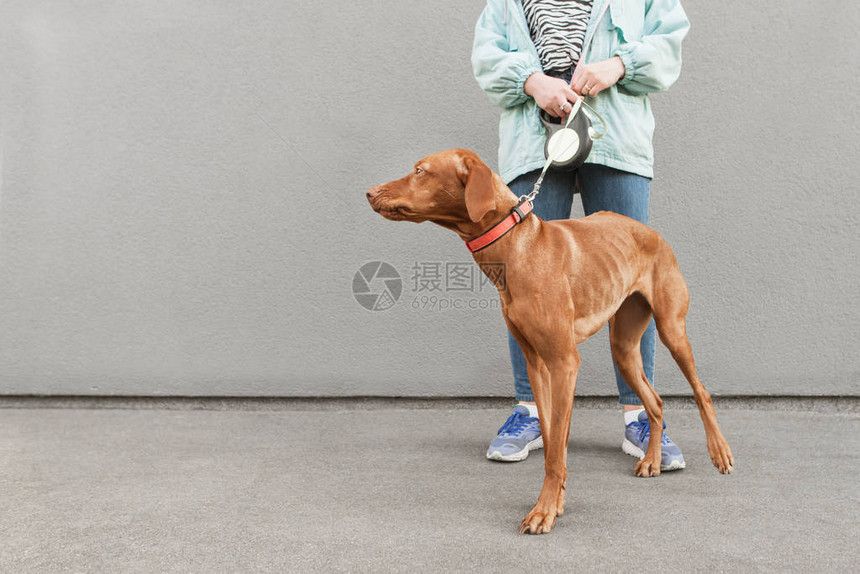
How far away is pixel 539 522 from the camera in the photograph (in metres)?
1.37

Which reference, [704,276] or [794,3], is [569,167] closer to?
[704,276]

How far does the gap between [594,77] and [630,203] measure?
0.44 m

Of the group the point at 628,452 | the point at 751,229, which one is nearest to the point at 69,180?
the point at 628,452

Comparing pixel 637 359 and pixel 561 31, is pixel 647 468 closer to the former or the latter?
pixel 637 359

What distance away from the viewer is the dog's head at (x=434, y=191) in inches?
57.8

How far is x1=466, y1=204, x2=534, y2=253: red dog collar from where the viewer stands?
4.89ft

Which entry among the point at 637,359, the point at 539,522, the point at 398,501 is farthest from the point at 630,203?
the point at 398,501

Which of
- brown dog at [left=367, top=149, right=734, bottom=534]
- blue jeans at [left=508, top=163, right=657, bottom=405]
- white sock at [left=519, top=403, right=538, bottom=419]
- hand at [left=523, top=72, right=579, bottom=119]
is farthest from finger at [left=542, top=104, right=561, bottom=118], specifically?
white sock at [left=519, top=403, right=538, bottom=419]

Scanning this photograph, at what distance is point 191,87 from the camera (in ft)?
9.55

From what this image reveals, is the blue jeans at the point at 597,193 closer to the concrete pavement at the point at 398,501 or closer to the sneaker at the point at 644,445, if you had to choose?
the sneaker at the point at 644,445

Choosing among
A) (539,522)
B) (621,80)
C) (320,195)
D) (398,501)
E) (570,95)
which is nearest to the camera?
(539,522)

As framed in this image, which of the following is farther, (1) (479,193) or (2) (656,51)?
(2) (656,51)

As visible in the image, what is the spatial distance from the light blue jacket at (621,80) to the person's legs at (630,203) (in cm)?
5

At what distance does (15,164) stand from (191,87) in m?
0.98
